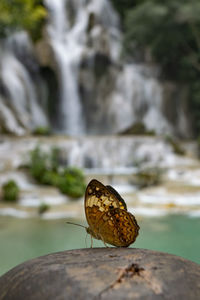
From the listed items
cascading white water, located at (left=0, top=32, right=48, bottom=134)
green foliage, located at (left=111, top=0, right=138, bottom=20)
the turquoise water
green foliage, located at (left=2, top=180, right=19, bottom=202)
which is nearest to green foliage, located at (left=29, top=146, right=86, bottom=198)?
green foliage, located at (left=2, top=180, right=19, bottom=202)

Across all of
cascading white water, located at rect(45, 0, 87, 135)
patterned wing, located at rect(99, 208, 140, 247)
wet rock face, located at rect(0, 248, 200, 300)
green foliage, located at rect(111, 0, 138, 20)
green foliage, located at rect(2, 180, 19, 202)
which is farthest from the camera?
green foliage, located at rect(111, 0, 138, 20)

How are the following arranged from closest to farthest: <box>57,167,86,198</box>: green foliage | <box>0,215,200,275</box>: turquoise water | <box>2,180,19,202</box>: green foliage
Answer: <box>0,215,200,275</box>: turquoise water
<box>2,180,19,202</box>: green foliage
<box>57,167,86,198</box>: green foliage

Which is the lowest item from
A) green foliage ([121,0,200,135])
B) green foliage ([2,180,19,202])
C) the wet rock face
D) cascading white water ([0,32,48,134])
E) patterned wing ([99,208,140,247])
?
the wet rock face

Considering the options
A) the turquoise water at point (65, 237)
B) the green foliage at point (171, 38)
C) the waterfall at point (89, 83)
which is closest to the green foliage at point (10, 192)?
the turquoise water at point (65, 237)

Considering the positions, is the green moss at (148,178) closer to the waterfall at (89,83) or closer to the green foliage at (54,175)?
the green foliage at (54,175)

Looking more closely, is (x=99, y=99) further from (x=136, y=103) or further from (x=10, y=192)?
(x=10, y=192)

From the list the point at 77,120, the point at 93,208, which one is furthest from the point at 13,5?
the point at 93,208

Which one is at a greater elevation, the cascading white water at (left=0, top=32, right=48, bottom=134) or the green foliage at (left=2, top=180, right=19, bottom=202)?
the cascading white water at (left=0, top=32, right=48, bottom=134)

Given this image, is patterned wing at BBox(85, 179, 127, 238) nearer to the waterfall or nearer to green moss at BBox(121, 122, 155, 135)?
green moss at BBox(121, 122, 155, 135)
